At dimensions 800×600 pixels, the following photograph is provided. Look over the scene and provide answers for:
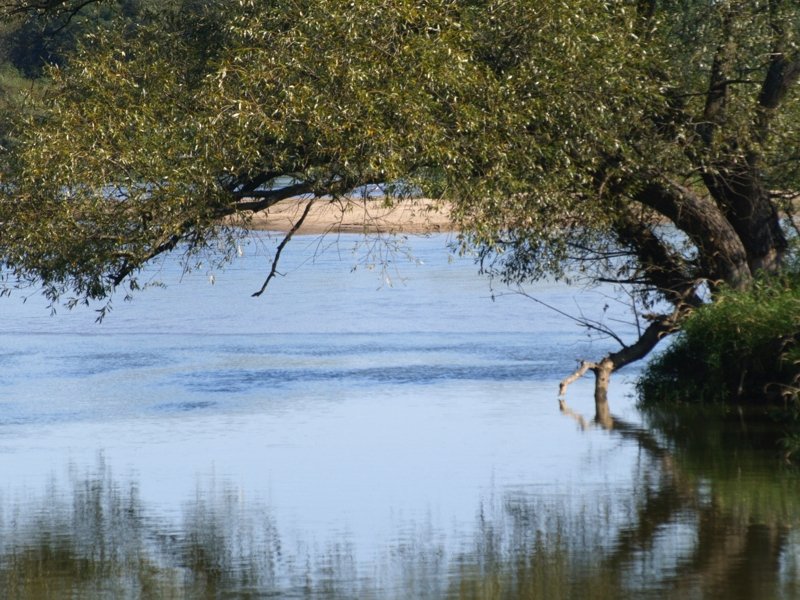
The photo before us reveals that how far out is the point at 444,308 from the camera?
31938 mm

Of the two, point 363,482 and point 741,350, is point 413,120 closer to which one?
point 363,482

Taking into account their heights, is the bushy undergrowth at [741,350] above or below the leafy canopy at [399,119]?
below

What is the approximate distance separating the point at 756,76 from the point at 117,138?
6943mm

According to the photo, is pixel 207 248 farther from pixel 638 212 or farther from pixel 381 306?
pixel 381 306

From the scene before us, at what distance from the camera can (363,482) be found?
13.8 m

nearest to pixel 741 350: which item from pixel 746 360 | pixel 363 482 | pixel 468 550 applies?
pixel 746 360

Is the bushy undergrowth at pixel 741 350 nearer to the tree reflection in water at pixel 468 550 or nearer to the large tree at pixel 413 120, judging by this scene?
the large tree at pixel 413 120

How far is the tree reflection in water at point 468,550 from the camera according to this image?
1001cm

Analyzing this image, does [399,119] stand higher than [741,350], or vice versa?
[399,119]

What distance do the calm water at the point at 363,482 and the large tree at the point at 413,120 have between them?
1.93 metres

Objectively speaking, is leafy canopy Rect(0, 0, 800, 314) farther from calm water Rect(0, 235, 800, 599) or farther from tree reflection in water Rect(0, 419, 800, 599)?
tree reflection in water Rect(0, 419, 800, 599)

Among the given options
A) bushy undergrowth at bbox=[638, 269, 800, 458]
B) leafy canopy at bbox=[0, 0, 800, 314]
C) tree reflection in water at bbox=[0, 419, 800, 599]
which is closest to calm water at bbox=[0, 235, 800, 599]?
tree reflection in water at bbox=[0, 419, 800, 599]

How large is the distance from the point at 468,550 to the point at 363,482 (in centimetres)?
280

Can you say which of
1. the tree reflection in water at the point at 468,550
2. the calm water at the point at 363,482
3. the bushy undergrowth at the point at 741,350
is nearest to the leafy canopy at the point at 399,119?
the bushy undergrowth at the point at 741,350
